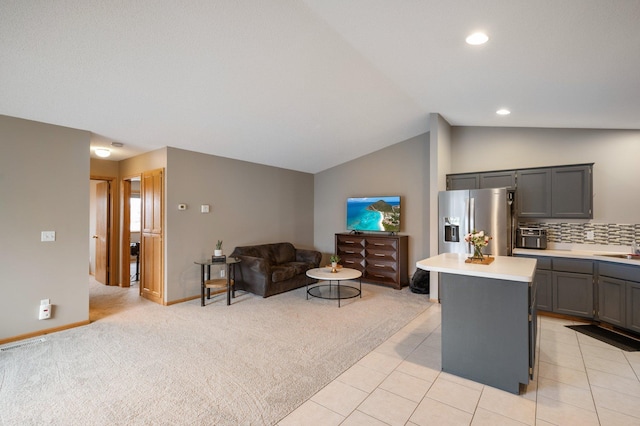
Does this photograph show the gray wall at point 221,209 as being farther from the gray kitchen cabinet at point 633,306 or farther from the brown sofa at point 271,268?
the gray kitchen cabinet at point 633,306

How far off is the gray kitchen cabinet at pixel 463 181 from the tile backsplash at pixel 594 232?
0.89 m

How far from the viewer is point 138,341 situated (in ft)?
10.9

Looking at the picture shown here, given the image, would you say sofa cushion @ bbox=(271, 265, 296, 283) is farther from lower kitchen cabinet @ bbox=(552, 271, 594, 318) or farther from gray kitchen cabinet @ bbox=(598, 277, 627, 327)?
gray kitchen cabinet @ bbox=(598, 277, 627, 327)

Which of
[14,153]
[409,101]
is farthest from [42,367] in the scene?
[409,101]

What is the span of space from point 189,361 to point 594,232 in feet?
17.1

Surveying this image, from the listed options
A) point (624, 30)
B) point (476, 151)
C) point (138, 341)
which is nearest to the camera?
point (624, 30)

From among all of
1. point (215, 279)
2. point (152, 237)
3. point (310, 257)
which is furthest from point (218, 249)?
point (310, 257)

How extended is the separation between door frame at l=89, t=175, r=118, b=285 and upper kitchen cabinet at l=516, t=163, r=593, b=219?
6.88m

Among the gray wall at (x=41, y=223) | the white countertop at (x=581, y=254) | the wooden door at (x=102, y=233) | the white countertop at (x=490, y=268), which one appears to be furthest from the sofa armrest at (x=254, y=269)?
the white countertop at (x=581, y=254)

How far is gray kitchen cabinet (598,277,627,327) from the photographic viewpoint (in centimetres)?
338

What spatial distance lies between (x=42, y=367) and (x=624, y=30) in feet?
17.0

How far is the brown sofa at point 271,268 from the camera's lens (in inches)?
198

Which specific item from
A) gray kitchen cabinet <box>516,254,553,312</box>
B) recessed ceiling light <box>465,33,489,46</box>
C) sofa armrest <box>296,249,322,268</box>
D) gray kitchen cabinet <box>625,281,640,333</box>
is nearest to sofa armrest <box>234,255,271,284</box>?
sofa armrest <box>296,249,322,268</box>

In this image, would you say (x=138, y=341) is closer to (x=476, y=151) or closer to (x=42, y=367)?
(x=42, y=367)
